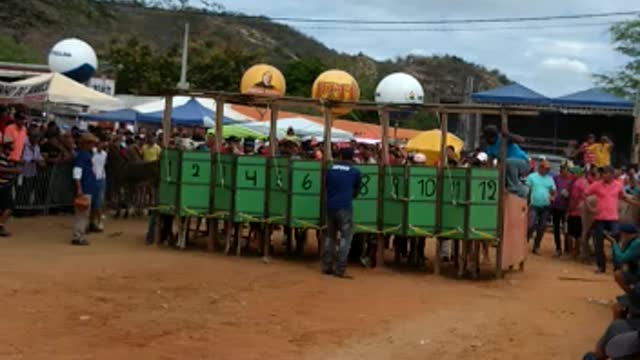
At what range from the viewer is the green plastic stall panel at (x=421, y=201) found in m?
14.3

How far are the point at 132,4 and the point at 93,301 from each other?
1342 cm

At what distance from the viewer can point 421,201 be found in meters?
14.3

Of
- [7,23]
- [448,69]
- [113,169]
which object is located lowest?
[113,169]

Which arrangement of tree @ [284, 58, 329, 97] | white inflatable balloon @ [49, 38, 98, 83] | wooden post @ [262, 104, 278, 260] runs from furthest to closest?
1. tree @ [284, 58, 329, 97]
2. white inflatable balloon @ [49, 38, 98, 83]
3. wooden post @ [262, 104, 278, 260]

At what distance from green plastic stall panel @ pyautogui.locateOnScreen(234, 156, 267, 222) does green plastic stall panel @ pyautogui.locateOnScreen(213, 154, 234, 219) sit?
6.1 inches

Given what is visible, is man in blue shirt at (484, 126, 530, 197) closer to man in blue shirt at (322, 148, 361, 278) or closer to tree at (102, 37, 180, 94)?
man in blue shirt at (322, 148, 361, 278)

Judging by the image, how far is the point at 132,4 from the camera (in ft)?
74.6

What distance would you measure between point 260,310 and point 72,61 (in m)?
17.7

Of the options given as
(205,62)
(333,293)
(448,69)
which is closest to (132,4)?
(333,293)

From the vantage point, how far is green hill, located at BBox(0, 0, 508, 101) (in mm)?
21172

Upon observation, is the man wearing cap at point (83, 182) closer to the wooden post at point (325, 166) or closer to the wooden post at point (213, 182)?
the wooden post at point (213, 182)

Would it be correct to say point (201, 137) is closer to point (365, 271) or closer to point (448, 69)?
point (365, 271)

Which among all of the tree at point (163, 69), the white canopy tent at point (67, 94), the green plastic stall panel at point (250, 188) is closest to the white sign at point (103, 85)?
the white canopy tent at point (67, 94)

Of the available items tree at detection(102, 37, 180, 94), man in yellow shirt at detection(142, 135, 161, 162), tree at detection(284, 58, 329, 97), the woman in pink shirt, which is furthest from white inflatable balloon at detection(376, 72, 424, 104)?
tree at detection(284, 58, 329, 97)
